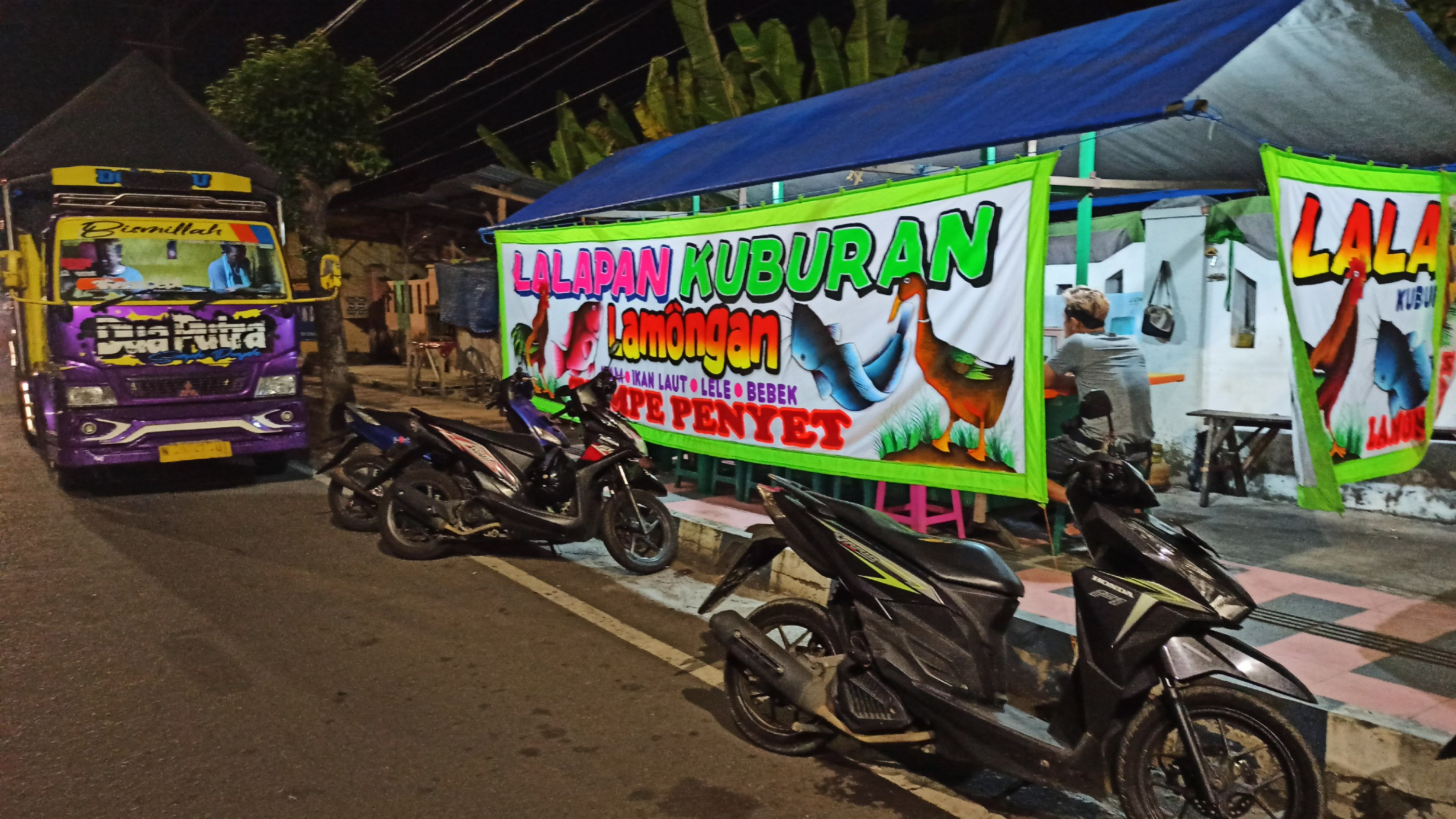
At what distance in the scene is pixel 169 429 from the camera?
8.62m

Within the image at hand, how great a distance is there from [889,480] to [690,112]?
1150cm

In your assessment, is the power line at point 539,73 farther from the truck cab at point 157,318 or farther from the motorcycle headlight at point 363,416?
the motorcycle headlight at point 363,416

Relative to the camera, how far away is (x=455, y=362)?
16.9 meters

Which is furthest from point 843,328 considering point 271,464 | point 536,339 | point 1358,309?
point 271,464

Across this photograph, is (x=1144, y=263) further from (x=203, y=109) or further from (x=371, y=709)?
(x=203, y=109)

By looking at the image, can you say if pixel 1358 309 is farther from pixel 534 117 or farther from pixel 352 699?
pixel 534 117

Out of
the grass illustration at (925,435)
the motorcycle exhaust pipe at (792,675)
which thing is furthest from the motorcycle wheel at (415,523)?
the motorcycle exhaust pipe at (792,675)

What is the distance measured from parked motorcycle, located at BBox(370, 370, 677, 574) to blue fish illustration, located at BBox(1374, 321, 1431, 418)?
4.27 metres

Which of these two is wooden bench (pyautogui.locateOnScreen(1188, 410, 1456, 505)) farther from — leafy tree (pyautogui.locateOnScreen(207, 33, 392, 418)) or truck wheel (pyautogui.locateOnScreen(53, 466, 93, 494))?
leafy tree (pyautogui.locateOnScreen(207, 33, 392, 418))

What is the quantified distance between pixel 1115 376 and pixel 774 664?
3120mm

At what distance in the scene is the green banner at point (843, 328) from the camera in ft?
16.9

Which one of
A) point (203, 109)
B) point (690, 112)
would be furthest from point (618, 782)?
point (690, 112)

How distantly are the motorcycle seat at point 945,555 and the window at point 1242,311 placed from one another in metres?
5.59

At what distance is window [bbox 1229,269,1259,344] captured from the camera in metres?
8.03
